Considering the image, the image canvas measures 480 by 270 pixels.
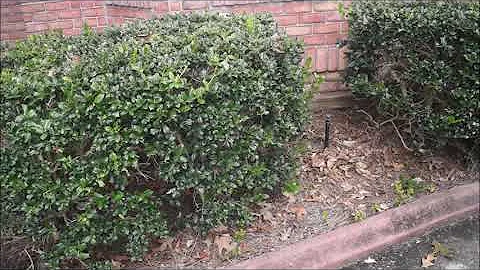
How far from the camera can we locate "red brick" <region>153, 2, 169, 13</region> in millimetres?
4094

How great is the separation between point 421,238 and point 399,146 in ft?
2.84

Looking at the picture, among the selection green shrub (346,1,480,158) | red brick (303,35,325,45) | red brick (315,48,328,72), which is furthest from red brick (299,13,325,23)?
green shrub (346,1,480,158)

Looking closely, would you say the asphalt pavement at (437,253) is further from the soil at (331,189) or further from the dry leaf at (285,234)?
the dry leaf at (285,234)

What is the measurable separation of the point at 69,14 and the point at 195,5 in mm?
1456

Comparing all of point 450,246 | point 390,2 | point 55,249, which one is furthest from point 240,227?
point 390,2

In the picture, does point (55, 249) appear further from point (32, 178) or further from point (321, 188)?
point (321, 188)

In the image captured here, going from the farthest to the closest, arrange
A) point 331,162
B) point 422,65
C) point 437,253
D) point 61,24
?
point 61,24 < point 331,162 < point 422,65 < point 437,253

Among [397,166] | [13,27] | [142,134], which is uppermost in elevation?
[13,27]

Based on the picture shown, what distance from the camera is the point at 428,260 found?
3.09 metres

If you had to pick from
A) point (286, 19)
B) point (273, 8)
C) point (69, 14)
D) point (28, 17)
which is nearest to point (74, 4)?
point (69, 14)

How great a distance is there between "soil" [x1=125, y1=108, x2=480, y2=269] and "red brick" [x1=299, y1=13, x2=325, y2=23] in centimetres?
79

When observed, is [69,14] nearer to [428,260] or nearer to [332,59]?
[332,59]

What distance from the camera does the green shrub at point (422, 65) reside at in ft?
11.1

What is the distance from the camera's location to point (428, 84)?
346 cm
